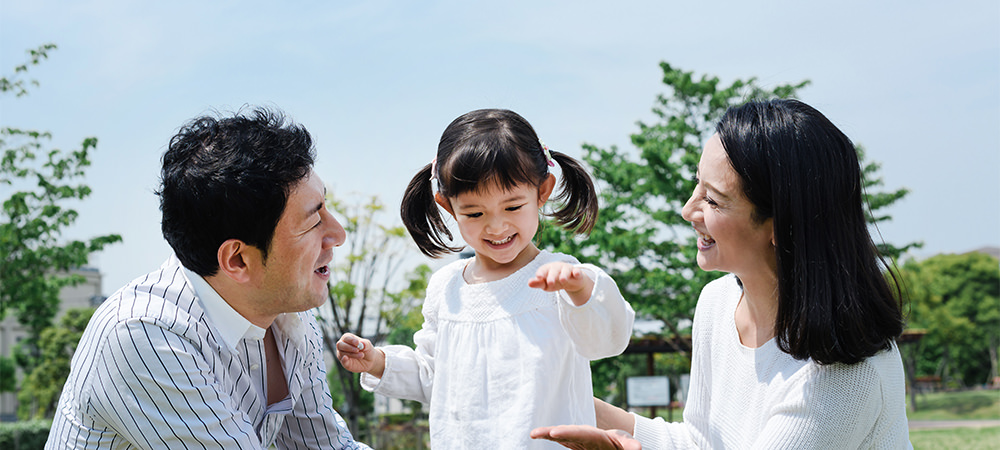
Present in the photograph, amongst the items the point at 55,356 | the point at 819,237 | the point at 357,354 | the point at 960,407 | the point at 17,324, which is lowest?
the point at 960,407

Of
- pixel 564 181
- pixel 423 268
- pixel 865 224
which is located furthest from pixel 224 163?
pixel 423 268

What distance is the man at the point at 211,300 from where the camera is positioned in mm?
2004

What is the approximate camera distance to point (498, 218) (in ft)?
8.21

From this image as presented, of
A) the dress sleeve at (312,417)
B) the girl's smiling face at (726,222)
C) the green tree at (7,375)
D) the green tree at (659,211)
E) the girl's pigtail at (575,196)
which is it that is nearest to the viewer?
the girl's smiling face at (726,222)

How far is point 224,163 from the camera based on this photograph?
2.11m

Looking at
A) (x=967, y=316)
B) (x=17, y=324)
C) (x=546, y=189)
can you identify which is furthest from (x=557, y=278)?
(x=17, y=324)

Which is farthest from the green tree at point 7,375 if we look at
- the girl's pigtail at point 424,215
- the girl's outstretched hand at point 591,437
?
the girl's outstretched hand at point 591,437

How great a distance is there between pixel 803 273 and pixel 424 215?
1585 mm

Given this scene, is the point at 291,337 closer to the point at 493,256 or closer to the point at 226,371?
the point at 226,371

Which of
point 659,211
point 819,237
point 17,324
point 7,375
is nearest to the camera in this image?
point 819,237

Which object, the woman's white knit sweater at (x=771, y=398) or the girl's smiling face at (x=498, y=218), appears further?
the girl's smiling face at (x=498, y=218)

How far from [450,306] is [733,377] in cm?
100

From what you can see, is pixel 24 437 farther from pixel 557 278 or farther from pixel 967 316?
pixel 967 316

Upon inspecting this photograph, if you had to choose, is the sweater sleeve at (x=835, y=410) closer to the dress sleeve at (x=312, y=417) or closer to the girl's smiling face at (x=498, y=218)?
the girl's smiling face at (x=498, y=218)
